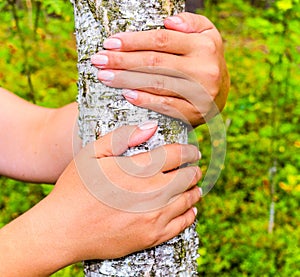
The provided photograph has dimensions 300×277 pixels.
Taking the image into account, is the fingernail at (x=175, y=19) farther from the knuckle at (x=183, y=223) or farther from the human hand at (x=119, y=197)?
the knuckle at (x=183, y=223)

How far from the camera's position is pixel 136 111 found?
1.29 metres

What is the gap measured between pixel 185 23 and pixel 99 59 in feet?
0.77

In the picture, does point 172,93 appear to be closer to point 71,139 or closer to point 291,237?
point 71,139

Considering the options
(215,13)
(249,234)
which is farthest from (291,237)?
(215,13)

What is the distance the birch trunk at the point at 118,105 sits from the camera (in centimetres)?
126

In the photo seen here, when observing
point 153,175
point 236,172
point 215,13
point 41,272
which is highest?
point 153,175

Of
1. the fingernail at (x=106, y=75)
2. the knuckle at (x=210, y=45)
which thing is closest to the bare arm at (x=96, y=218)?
the fingernail at (x=106, y=75)

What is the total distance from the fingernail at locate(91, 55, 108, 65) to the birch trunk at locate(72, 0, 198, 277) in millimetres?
32

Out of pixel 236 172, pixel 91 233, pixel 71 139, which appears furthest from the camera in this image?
pixel 236 172

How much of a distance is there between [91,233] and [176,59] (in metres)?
0.47

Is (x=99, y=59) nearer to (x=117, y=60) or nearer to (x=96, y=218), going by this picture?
(x=117, y=60)

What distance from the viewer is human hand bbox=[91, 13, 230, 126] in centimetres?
123

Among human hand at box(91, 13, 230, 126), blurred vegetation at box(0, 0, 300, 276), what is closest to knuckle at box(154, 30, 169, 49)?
human hand at box(91, 13, 230, 126)

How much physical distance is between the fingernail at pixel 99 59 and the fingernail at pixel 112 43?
26 millimetres
